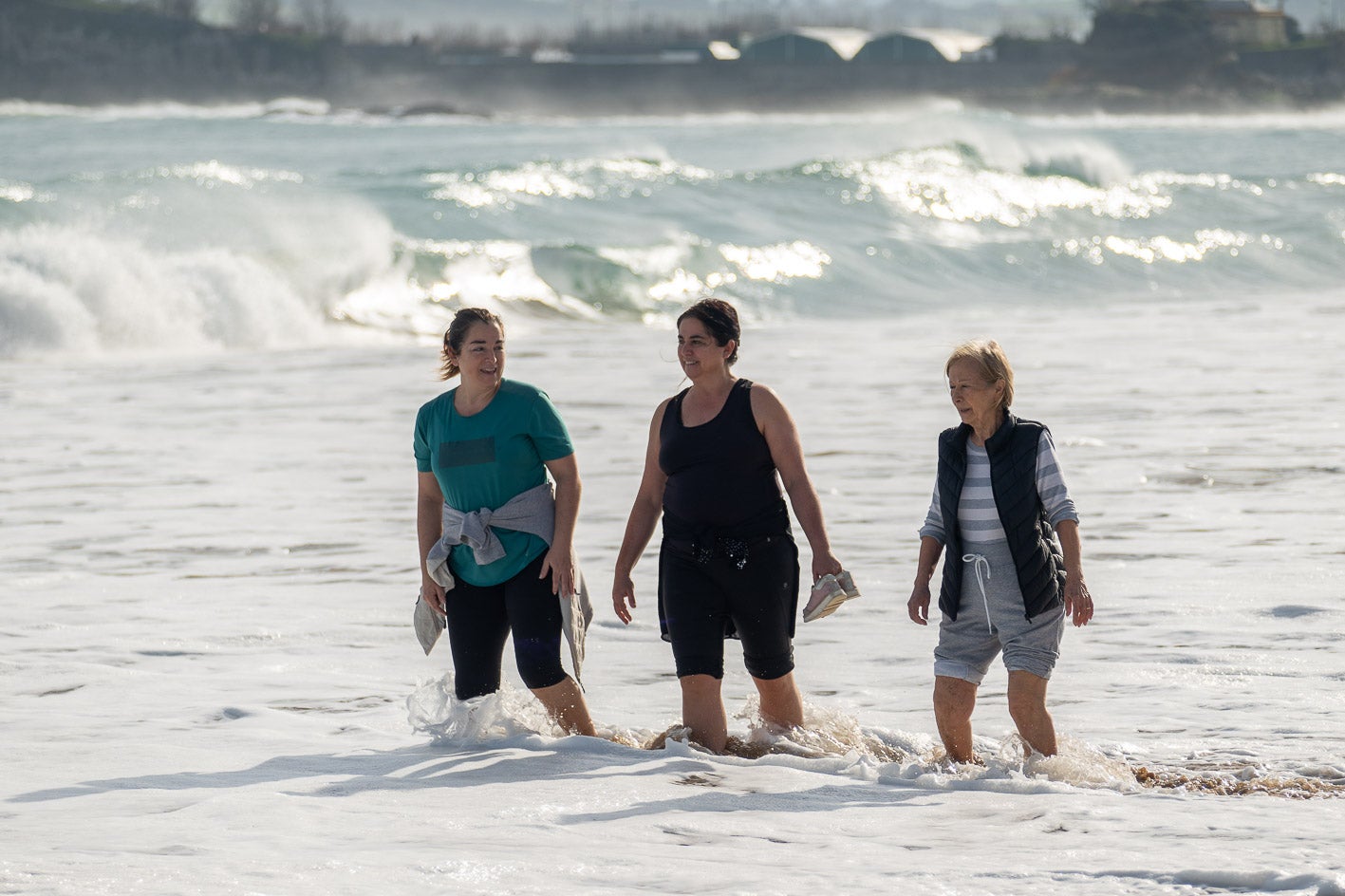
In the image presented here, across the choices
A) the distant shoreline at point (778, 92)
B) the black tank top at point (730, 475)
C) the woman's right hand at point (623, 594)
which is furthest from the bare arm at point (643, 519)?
the distant shoreline at point (778, 92)

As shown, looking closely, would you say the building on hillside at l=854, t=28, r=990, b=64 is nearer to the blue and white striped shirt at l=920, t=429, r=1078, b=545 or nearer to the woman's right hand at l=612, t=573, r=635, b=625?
the woman's right hand at l=612, t=573, r=635, b=625

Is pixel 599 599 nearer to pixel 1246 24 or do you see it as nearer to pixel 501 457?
pixel 501 457

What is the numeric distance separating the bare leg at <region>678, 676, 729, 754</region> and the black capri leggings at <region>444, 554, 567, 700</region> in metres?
0.38

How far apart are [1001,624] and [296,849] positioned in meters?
1.88

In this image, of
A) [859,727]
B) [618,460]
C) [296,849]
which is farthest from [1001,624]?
[618,460]

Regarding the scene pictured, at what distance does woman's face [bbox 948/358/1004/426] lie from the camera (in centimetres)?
436

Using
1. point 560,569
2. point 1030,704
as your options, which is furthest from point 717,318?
point 1030,704

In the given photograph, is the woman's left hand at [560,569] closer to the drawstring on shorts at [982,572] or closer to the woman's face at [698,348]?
the woman's face at [698,348]

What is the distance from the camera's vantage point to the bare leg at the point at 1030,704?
4.43 m

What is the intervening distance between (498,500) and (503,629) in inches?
15.3

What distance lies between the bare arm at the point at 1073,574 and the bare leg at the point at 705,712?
105cm

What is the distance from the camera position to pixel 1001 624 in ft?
14.5

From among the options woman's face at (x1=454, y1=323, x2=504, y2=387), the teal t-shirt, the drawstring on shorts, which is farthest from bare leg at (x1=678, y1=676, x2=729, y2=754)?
woman's face at (x1=454, y1=323, x2=504, y2=387)

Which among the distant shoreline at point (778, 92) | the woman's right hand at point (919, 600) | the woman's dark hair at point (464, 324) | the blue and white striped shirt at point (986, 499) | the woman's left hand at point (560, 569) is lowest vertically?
Result: the woman's right hand at point (919, 600)
